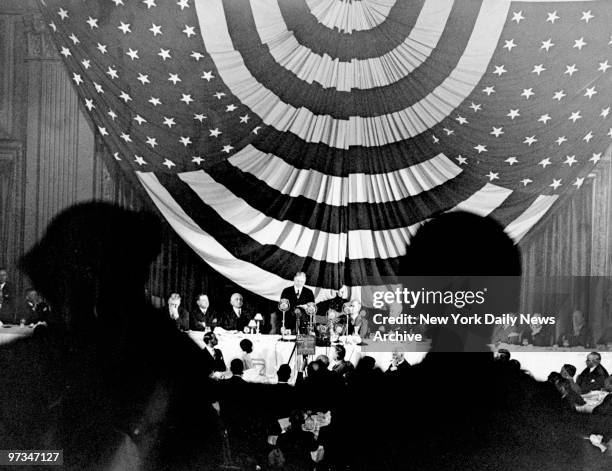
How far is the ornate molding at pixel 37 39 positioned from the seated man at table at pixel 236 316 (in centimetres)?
193

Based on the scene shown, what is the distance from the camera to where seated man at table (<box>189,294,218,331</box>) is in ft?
14.3

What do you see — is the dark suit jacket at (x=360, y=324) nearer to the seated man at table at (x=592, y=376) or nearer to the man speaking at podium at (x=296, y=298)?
the man speaking at podium at (x=296, y=298)

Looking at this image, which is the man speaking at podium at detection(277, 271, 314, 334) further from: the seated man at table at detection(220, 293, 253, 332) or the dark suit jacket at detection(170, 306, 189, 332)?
the dark suit jacket at detection(170, 306, 189, 332)

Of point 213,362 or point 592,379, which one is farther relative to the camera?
point 592,379

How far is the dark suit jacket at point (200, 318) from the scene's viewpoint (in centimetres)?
435

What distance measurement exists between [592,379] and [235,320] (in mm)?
2362

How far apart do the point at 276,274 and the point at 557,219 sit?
187 cm

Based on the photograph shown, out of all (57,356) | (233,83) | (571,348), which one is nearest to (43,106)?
(233,83)

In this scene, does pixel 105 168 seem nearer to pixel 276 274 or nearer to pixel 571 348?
pixel 276 274

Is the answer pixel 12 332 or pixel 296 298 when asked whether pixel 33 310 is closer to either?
pixel 12 332

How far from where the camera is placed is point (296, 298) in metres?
4.41

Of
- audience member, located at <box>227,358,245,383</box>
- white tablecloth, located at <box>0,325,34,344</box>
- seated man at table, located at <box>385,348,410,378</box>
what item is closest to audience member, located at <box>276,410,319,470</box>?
audience member, located at <box>227,358,245,383</box>

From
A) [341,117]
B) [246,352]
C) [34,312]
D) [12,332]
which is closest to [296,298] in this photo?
[246,352]

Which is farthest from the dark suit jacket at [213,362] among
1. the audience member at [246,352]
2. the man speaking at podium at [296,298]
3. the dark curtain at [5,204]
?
the dark curtain at [5,204]
